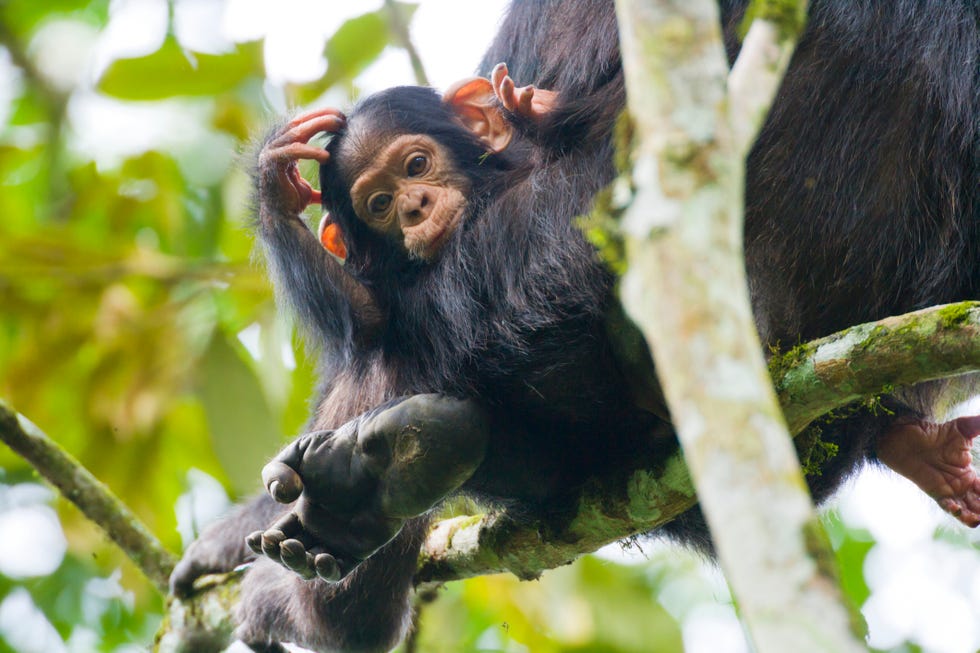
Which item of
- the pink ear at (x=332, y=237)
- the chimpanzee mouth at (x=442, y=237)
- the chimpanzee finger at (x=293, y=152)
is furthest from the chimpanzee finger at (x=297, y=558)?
the chimpanzee finger at (x=293, y=152)

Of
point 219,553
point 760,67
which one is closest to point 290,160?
point 219,553

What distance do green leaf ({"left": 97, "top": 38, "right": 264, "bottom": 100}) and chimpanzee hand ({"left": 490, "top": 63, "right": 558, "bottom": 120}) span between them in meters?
3.19

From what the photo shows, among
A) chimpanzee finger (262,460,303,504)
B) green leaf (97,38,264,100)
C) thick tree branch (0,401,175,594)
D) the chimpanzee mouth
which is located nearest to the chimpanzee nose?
the chimpanzee mouth

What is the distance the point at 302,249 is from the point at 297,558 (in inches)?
34.5

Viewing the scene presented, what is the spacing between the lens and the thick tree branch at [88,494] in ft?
11.9

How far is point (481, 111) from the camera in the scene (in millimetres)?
3410

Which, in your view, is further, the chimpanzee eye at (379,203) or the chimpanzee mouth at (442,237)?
the chimpanzee eye at (379,203)

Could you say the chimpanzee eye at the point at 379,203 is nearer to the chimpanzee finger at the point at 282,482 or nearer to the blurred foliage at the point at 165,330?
the chimpanzee finger at the point at 282,482

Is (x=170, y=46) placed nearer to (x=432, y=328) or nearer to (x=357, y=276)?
(x=357, y=276)

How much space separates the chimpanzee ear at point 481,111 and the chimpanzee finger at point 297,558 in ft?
4.23

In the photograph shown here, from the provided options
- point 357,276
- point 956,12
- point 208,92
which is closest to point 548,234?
point 357,276

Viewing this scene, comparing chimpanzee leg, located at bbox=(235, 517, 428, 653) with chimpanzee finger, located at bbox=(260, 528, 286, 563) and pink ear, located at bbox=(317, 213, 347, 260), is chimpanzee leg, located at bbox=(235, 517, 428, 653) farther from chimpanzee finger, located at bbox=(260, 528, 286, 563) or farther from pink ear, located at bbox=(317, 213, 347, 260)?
pink ear, located at bbox=(317, 213, 347, 260)

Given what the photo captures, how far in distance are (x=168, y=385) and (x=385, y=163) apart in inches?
94.9

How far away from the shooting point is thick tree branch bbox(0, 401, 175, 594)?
11.9ft
